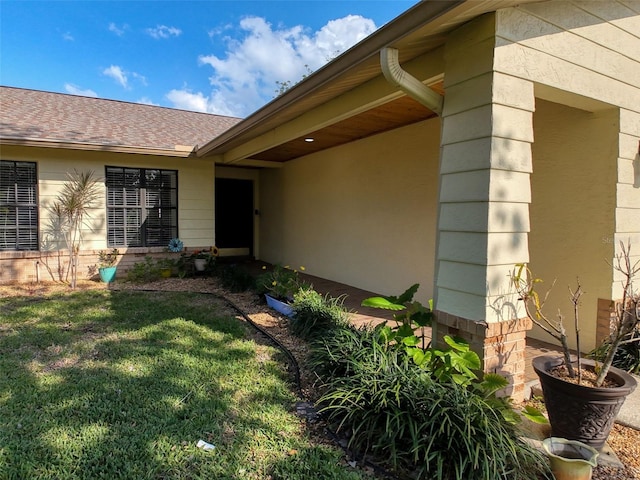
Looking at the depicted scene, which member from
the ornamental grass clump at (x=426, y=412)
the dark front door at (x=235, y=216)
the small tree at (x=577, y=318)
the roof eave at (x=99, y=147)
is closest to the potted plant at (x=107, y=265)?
the roof eave at (x=99, y=147)

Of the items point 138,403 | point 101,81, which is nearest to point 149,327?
point 138,403

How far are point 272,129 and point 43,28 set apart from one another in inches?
375

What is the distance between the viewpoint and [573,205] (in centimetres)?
401

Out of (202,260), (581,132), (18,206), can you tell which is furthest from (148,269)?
(581,132)

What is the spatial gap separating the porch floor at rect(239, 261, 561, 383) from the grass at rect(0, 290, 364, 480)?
1707mm

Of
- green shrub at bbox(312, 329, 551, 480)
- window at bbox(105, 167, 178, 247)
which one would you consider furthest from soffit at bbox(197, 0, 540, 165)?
green shrub at bbox(312, 329, 551, 480)

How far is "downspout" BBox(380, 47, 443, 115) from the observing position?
9.80 feet

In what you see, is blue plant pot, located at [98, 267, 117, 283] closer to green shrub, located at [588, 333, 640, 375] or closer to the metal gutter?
the metal gutter

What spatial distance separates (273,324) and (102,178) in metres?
5.45

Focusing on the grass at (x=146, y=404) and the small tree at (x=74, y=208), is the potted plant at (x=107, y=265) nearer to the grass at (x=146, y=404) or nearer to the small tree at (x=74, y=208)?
the small tree at (x=74, y=208)

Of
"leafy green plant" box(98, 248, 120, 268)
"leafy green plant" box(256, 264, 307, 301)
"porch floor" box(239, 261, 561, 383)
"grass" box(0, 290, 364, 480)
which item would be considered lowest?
"grass" box(0, 290, 364, 480)

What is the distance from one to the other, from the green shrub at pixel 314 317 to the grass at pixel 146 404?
52cm

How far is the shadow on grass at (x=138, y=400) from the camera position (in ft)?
7.35

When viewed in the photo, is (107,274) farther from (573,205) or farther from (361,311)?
(573,205)
